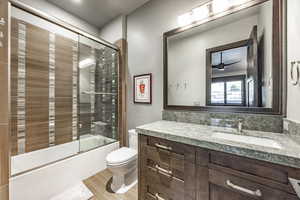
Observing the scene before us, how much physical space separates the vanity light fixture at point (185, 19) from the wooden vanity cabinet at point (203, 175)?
1.44m

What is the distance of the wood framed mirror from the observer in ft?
3.65

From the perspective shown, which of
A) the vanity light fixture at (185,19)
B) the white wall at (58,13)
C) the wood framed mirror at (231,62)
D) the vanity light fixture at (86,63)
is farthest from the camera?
the vanity light fixture at (86,63)

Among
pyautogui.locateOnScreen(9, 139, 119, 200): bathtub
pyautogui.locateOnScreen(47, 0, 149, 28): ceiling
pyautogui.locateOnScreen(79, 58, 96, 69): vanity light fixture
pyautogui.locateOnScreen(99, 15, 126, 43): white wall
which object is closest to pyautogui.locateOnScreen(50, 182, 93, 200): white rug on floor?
pyautogui.locateOnScreen(9, 139, 119, 200): bathtub

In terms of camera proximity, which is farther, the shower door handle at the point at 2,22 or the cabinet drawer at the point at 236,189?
the shower door handle at the point at 2,22

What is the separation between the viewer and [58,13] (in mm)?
2203

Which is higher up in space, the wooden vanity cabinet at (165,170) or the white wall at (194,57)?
the white wall at (194,57)

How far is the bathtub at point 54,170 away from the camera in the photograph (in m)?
1.30

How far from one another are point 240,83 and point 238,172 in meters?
0.88

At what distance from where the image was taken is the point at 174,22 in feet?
5.80

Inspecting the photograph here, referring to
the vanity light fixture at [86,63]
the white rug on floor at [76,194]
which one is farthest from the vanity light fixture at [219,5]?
the white rug on floor at [76,194]

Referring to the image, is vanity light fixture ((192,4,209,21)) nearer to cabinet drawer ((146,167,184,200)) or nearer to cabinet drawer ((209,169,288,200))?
cabinet drawer ((209,169,288,200))

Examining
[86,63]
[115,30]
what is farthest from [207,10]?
[86,63]

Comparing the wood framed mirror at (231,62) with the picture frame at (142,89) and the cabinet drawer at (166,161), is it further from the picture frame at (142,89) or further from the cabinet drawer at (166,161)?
the cabinet drawer at (166,161)

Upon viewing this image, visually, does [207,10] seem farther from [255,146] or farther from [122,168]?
[122,168]
